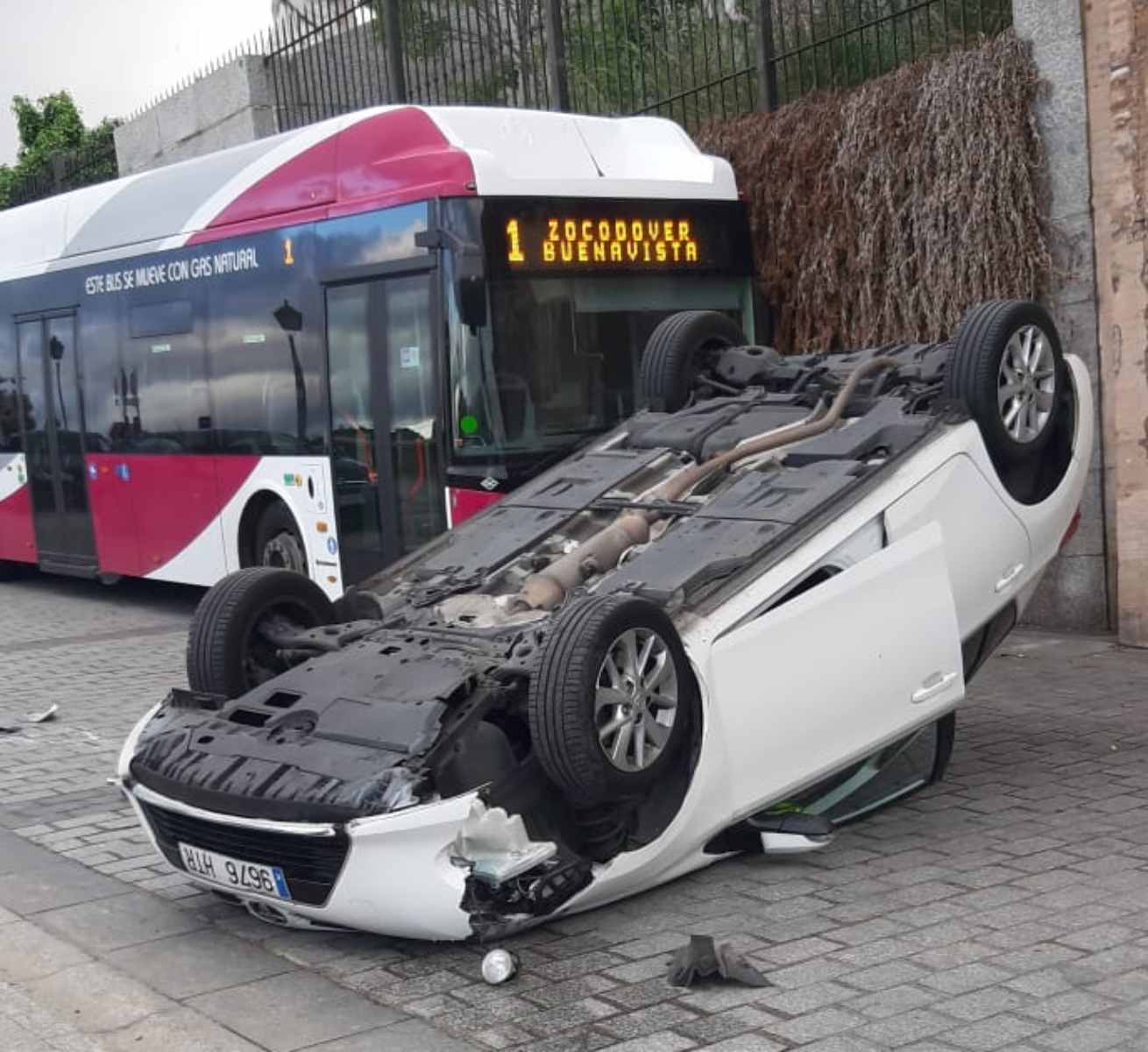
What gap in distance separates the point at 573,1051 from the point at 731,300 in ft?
23.9

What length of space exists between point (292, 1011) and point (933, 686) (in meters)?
2.49

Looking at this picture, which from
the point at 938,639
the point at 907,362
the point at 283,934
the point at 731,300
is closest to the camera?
the point at 283,934

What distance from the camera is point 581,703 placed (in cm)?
491

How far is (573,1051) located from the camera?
443 cm

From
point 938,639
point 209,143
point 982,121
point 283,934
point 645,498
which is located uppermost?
point 209,143

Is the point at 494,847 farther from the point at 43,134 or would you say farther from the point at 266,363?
the point at 43,134

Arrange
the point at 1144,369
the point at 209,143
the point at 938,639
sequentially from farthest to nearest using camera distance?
1. the point at 209,143
2. the point at 1144,369
3. the point at 938,639

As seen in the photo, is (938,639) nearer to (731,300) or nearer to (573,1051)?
(573,1051)

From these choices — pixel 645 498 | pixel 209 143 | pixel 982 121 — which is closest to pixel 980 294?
pixel 982 121

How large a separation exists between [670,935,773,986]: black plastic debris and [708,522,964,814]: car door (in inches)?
26.9

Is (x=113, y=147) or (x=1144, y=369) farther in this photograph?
(x=113, y=147)

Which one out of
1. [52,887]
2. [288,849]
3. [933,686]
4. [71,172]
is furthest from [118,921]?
[71,172]

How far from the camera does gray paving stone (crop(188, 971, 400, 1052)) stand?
4680mm

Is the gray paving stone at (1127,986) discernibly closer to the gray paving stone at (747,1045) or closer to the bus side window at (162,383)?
the gray paving stone at (747,1045)
